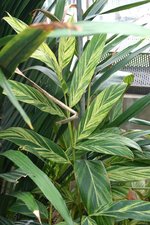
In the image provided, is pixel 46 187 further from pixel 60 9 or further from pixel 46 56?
pixel 60 9

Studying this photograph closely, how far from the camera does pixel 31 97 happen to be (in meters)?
0.65

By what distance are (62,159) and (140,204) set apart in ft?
0.54

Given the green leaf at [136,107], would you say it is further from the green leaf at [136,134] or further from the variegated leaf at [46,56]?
the variegated leaf at [46,56]

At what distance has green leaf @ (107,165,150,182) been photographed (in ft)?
2.18

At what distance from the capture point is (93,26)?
1.03 feet

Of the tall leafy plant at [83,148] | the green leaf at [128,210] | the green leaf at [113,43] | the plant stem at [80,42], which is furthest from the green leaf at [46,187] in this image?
the green leaf at [113,43]

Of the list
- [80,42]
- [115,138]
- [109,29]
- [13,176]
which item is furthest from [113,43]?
[109,29]

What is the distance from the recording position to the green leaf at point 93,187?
601mm

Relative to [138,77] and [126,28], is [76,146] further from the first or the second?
[138,77]

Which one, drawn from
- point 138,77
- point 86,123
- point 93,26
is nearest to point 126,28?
point 93,26

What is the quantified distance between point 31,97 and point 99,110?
131 millimetres

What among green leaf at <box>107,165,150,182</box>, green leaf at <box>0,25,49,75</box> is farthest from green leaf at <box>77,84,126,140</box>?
green leaf at <box>0,25,49,75</box>

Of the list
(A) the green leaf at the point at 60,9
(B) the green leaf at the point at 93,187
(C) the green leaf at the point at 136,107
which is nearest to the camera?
(B) the green leaf at the point at 93,187

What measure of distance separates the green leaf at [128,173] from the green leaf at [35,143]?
0.36 ft
